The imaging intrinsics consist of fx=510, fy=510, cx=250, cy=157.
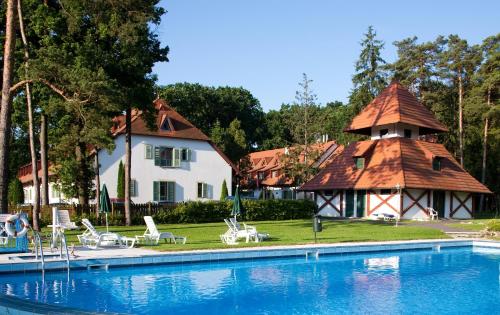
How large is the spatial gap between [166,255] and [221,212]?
14.9m

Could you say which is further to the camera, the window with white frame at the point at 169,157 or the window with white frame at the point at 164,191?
the window with white frame at the point at 169,157

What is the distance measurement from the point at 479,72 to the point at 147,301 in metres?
41.7

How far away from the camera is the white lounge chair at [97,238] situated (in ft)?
48.1

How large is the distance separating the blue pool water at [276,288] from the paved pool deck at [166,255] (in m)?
0.18

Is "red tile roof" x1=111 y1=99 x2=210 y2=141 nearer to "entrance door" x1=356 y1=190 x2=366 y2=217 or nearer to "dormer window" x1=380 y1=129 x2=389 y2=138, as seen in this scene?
"entrance door" x1=356 y1=190 x2=366 y2=217

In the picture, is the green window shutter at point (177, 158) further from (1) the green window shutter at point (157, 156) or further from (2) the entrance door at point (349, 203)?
(2) the entrance door at point (349, 203)

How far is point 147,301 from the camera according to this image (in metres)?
10.1

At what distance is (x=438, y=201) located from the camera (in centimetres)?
3347

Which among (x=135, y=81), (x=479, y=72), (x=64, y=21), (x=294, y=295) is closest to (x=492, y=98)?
(x=479, y=72)

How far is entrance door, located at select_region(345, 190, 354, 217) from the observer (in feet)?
114

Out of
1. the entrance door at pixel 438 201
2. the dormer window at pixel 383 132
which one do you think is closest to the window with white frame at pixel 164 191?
the dormer window at pixel 383 132

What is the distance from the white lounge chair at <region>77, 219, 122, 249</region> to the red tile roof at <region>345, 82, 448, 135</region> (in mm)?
23716

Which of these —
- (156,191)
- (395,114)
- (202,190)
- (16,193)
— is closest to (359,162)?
(395,114)

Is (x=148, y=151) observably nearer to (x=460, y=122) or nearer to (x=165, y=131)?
(x=165, y=131)
